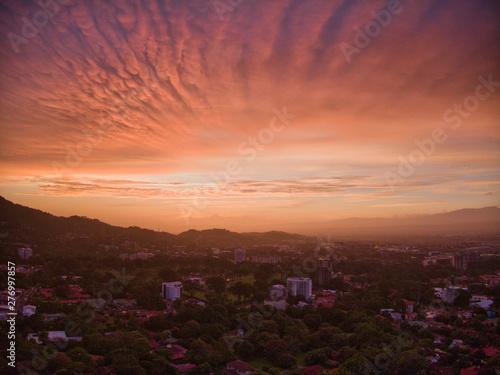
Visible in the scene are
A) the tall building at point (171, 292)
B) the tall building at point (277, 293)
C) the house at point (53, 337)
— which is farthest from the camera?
the tall building at point (277, 293)

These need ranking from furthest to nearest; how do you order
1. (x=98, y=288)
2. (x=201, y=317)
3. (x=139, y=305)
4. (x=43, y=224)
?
(x=43, y=224) → (x=98, y=288) → (x=139, y=305) → (x=201, y=317)

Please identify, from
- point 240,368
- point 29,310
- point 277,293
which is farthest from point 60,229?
point 240,368

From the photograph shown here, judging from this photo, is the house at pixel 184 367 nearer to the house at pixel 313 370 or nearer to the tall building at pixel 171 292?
the house at pixel 313 370

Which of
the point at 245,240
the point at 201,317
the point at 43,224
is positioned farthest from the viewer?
the point at 245,240

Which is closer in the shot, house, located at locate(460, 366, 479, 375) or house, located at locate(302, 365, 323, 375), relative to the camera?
house, located at locate(460, 366, 479, 375)

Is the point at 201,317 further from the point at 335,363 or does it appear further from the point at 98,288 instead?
the point at 98,288

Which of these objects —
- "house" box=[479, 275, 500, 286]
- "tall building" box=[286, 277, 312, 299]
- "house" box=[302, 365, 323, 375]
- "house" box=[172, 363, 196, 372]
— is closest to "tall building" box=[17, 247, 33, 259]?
"tall building" box=[286, 277, 312, 299]

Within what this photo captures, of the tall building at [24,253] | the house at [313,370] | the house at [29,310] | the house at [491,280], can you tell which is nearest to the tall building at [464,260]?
the house at [491,280]

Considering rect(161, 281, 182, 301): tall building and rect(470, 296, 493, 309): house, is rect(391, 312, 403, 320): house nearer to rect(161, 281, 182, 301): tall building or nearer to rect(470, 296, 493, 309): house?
rect(470, 296, 493, 309): house

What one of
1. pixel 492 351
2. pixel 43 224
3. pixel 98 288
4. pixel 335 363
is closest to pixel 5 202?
pixel 43 224
